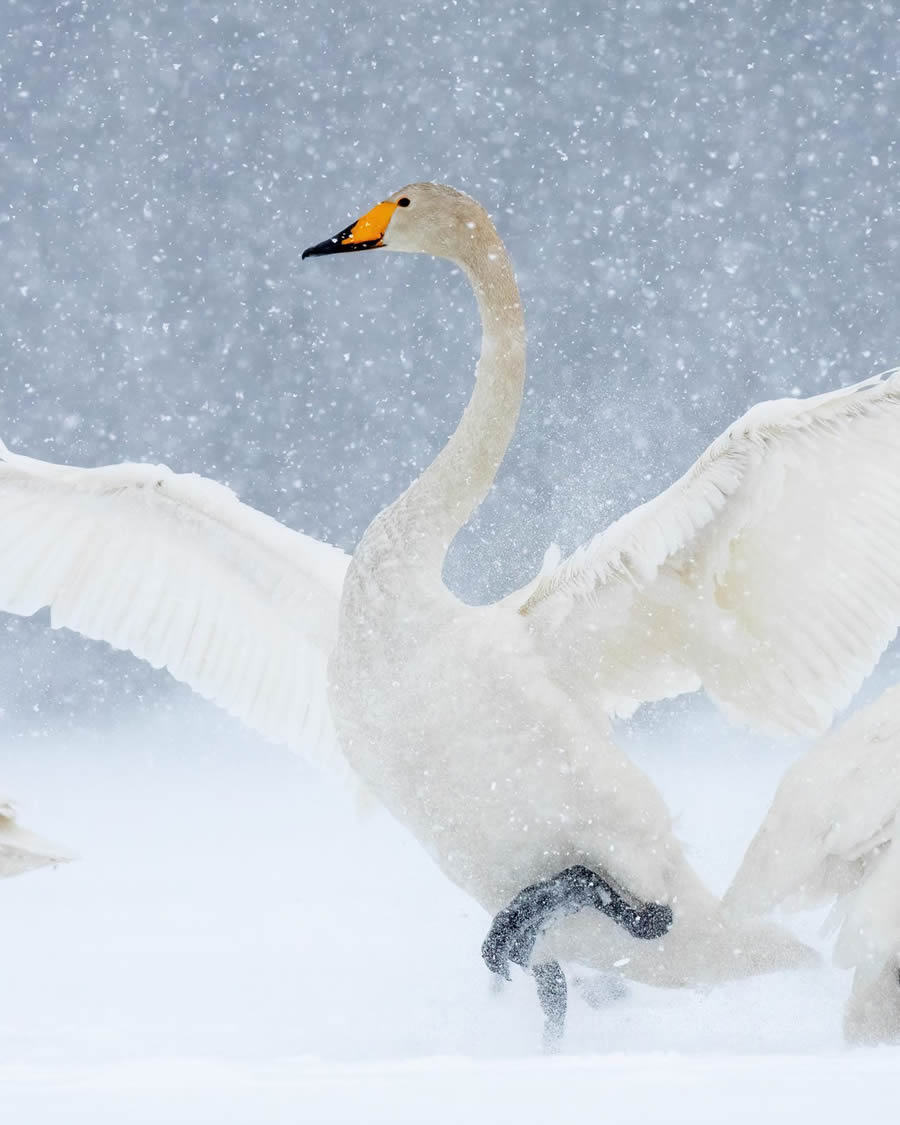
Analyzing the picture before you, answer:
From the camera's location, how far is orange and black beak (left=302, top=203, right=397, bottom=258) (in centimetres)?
443

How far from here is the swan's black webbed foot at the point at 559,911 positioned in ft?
12.0

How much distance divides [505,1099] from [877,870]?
141 centimetres

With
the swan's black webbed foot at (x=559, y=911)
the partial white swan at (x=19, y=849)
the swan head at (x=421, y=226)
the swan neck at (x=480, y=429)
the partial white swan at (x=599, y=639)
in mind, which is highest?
the swan head at (x=421, y=226)

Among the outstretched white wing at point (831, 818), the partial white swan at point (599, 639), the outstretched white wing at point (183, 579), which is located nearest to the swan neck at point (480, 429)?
the partial white swan at point (599, 639)

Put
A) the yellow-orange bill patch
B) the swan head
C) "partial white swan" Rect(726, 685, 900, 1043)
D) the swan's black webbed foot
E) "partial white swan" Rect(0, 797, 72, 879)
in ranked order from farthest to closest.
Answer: the yellow-orange bill patch
the swan head
the swan's black webbed foot
"partial white swan" Rect(726, 685, 900, 1043)
"partial white swan" Rect(0, 797, 72, 879)

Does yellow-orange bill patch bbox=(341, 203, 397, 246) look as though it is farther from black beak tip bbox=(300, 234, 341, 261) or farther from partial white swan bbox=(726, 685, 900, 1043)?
partial white swan bbox=(726, 685, 900, 1043)

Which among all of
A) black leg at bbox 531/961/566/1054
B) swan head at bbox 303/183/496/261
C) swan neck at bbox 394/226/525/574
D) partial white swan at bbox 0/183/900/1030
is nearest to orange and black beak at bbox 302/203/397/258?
swan head at bbox 303/183/496/261

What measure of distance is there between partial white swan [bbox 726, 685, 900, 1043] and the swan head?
1.93 m

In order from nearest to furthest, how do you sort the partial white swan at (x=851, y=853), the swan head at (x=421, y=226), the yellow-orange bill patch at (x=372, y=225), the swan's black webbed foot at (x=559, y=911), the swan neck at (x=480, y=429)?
the partial white swan at (x=851, y=853) → the swan's black webbed foot at (x=559, y=911) → the swan neck at (x=480, y=429) → the swan head at (x=421, y=226) → the yellow-orange bill patch at (x=372, y=225)

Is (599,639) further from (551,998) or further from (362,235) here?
(362,235)

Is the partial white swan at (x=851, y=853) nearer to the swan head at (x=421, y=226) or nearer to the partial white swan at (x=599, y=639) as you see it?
the partial white swan at (x=599, y=639)

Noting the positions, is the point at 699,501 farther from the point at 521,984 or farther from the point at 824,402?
the point at 521,984

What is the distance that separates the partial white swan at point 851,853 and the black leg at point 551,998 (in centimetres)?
84

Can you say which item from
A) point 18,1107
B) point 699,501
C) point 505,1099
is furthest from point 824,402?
point 18,1107
